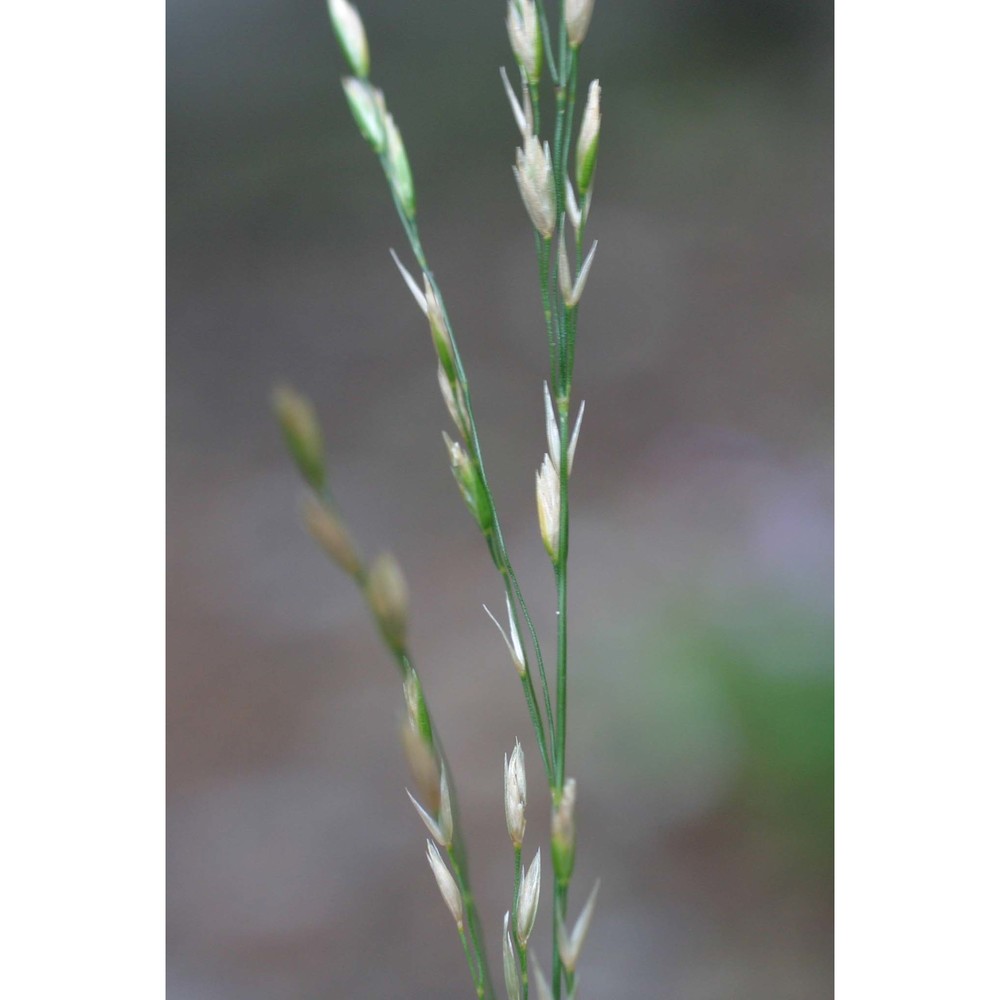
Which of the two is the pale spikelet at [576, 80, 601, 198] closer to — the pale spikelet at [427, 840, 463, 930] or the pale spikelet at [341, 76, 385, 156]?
the pale spikelet at [341, 76, 385, 156]

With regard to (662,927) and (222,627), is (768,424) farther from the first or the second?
(222,627)

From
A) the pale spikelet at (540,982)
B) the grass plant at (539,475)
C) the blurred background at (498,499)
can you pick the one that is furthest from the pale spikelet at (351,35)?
the blurred background at (498,499)

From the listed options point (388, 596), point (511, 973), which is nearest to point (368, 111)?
point (388, 596)

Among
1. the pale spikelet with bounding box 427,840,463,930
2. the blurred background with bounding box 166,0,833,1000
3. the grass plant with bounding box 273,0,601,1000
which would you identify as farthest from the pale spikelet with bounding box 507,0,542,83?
the blurred background with bounding box 166,0,833,1000

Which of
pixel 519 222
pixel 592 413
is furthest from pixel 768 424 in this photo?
pixel 519 222

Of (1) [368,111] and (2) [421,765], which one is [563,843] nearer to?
(2) [421,765]

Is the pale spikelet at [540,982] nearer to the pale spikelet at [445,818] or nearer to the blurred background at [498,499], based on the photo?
the pale spikelet at [445,818]
